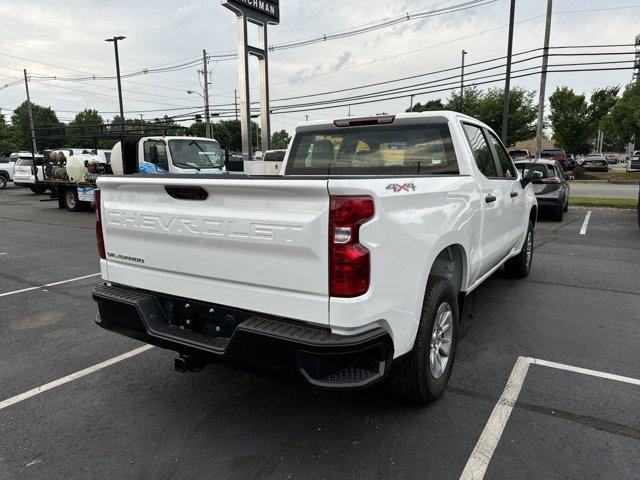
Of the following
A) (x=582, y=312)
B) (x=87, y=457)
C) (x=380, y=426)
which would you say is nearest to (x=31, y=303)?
(x=87, y=457)

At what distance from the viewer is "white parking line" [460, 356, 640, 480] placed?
8.33ft

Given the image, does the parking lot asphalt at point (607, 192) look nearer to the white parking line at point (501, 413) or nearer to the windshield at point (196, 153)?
the windshield at point (196, 153)

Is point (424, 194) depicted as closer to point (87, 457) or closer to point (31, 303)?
point (87, 457)

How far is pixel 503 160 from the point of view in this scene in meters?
5.16

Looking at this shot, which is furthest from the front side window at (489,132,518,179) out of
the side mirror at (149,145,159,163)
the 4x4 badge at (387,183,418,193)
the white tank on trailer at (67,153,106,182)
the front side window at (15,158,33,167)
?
the front side window at (15,158,33,167)

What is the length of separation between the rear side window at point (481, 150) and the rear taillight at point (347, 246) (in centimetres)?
221

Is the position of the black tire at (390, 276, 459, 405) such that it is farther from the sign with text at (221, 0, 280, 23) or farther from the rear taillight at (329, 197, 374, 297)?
the sign with text at (221, 0, 280, 23)

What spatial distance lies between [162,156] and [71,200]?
20.5 feet

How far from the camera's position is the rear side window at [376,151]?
3885 millimetres

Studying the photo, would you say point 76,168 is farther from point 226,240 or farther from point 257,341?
point 257,341

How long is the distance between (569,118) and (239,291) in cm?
3811

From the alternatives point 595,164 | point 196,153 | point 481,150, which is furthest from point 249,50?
point 595,164

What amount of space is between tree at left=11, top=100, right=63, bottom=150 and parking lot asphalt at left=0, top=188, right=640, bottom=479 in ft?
290

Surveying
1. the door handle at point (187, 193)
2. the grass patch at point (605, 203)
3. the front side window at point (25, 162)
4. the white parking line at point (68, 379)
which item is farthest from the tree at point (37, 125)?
the door handle at point (187, 193)
